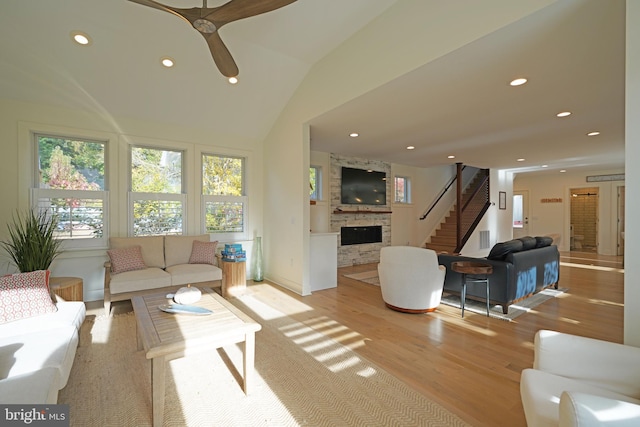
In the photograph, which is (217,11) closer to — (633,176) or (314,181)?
(633,176)

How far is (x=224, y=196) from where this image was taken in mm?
5367

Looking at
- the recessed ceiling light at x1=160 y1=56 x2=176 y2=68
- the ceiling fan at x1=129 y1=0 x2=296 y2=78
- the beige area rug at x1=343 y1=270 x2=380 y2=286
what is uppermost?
the recessed ceiling light at x1=160 y1=56 x2=176 y2=68

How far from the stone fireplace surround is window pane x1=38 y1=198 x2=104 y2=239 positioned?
444 cm

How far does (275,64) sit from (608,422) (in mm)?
4600

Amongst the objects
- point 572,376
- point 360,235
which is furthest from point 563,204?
point 572,376

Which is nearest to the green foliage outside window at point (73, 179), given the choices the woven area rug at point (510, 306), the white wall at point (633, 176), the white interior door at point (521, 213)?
the woven area rug at point (510, 306)

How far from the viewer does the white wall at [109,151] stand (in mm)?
3725

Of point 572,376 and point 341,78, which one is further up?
point 341,78

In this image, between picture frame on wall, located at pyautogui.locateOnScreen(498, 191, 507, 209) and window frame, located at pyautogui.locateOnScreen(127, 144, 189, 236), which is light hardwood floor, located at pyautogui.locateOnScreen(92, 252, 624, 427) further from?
picture frame on wall, located at pyautogui.locateOnScreen(498, 191, 507, 209)

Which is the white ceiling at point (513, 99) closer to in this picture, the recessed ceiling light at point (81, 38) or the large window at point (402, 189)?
the large window at point (402, 189)

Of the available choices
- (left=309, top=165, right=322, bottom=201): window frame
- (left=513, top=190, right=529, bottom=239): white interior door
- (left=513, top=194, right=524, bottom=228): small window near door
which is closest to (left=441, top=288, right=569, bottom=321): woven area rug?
(left=309, top=165, right=322, bottom=201): window frame

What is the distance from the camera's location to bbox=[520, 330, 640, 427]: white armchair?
1.28m

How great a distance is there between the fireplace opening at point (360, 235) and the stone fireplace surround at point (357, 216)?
0.08 m

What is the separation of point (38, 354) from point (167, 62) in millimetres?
3540
